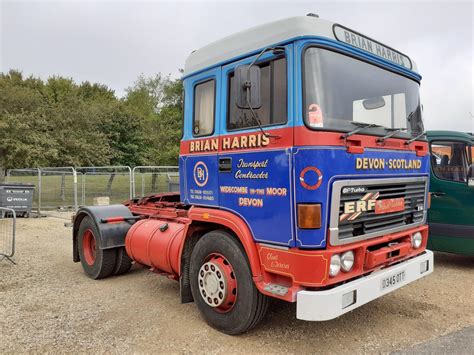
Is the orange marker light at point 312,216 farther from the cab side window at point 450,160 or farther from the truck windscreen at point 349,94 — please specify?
the cab side window at point 450,160

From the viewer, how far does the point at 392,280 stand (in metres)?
3.82

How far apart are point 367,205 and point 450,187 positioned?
3616 mm

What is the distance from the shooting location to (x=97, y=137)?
25.1m

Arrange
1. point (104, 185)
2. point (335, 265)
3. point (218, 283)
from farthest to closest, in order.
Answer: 1. point (104, 185)
2. point (218, 283)
3. point (335, 265)

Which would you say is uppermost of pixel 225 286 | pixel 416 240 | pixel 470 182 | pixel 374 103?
pixel 374 103

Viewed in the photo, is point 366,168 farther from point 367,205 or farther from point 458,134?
point 458,134

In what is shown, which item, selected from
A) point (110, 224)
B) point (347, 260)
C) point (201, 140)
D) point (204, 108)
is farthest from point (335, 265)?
point (110, 224)

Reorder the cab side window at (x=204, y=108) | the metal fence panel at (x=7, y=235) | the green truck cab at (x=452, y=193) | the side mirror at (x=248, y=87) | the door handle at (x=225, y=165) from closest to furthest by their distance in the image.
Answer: the side mirror at (x=248, y=87)
the door handle at (x=225, y=165)
the cab side window at (x=204, y=108)
the green truck cab at (x=452, y=193)
the metal fence panel at (x=7, y=235)

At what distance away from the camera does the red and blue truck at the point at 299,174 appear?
3.36m

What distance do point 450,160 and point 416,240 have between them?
2.78 meters

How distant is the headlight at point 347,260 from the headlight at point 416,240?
1.24m

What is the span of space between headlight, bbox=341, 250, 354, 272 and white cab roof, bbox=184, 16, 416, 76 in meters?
1.92

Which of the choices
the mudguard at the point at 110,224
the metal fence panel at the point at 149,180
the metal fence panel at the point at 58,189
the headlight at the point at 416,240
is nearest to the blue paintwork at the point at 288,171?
the headlight at the point at 416,240

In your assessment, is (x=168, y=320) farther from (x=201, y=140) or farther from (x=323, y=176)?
(x=323, y=176)
